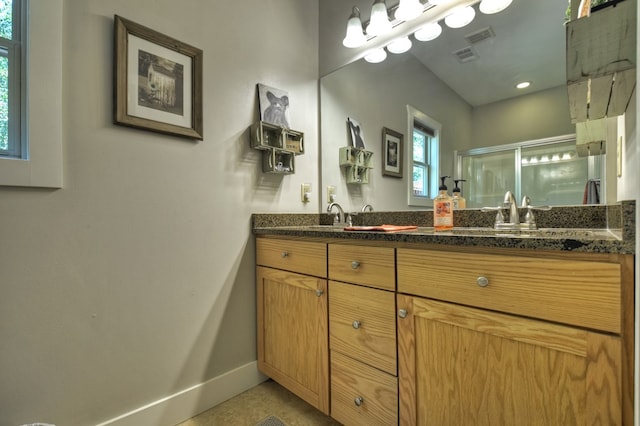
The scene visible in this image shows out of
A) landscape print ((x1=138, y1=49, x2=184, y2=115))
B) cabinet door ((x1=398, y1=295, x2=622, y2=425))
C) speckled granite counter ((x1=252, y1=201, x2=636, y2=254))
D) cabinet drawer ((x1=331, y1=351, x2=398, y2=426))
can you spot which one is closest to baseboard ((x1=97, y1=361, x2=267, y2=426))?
cabinet drawer ((x1=331, y1=351, x2=398, y2=426))

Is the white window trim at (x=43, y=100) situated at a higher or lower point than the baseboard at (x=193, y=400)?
higher

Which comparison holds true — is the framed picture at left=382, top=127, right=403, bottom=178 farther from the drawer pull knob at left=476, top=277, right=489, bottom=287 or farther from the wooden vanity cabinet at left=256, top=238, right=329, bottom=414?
the drawer pull knob at left=476, top=277, right=489, bottom=287

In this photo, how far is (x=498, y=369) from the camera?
76 centimetres

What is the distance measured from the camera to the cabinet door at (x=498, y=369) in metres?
0.63

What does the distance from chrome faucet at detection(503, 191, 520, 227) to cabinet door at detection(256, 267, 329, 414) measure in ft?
2.68

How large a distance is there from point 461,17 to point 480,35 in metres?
0.13

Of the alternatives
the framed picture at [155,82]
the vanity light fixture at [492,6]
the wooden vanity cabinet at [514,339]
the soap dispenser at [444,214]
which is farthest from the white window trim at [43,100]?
the vanity light fixture at [492,6]

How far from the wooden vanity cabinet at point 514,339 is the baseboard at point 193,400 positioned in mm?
917

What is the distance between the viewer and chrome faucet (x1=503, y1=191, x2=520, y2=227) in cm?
117

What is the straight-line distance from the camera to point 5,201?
931 millimetres

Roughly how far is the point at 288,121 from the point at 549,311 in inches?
60.0

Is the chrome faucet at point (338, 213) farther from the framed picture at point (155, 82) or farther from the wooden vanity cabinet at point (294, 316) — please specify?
the framed picture at point (155, 82)

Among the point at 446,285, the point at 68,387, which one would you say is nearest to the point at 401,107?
the point at 446,285

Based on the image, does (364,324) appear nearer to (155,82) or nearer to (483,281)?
(483,281)
